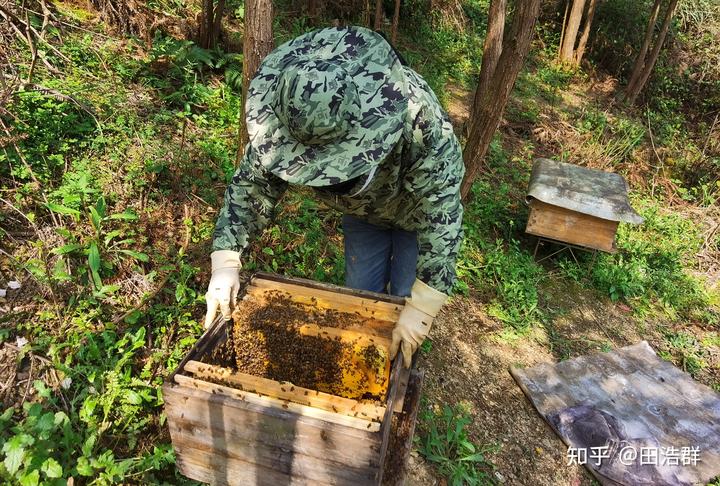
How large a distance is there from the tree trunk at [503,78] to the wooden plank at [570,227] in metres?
1.08

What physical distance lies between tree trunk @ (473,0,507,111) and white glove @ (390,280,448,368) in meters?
Answer: 3.59

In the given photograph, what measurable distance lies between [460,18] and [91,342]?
36.8ft

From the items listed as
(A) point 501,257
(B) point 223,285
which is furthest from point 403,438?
(A) point 501,257

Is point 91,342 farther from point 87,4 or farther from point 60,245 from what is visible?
point 87,4

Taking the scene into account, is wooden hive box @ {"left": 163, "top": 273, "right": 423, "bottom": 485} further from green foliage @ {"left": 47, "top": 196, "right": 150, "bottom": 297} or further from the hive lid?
the hive lid

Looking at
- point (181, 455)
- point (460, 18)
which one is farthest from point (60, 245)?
point (460, 18)

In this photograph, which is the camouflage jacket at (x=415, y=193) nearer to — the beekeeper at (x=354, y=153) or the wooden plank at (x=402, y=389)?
the beekeeper at (x=354, y=153)

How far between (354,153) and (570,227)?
4292 mm

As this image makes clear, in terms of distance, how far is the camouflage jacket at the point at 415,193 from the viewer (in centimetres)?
180

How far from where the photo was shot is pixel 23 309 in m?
2.72

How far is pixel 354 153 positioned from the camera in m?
1.55

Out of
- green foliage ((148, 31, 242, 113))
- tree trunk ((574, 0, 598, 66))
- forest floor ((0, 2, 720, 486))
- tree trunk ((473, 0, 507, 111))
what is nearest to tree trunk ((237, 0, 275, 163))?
forest floor ((0, 2, 720, 486))

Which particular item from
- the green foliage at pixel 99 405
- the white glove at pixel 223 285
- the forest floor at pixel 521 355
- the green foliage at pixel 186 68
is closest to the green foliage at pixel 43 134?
the green foliage at pixel 186 68

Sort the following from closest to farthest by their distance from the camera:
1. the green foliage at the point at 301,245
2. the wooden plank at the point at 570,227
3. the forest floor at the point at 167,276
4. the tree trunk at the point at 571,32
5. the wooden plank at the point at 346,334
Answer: the wooden plank at the point at 346,334
the forest floor at the point at 167,276
the green foliage at the point at 301,245
the wooden plank at the point at 570,227
the tree trunk at the point at 571,32
